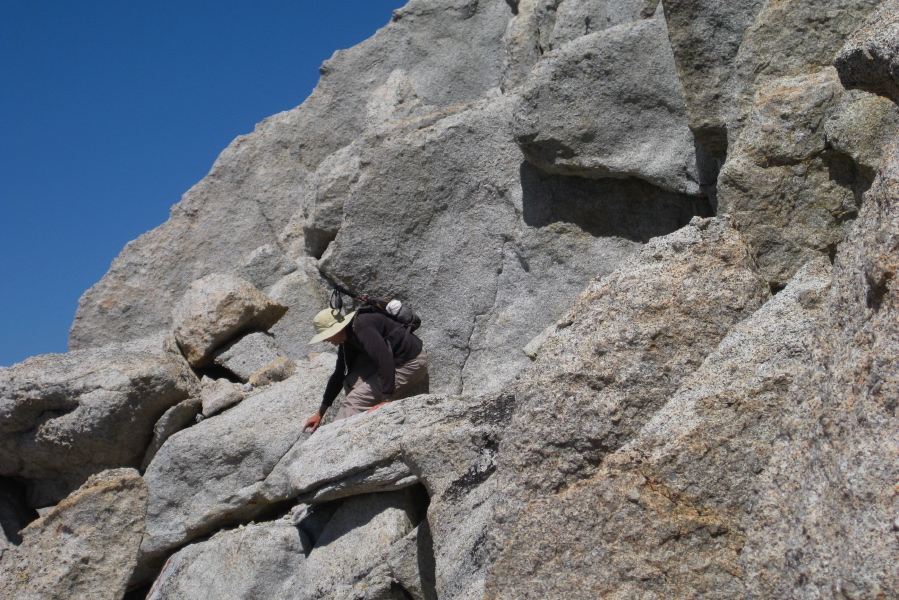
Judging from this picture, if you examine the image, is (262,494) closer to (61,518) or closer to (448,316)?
(61,518)

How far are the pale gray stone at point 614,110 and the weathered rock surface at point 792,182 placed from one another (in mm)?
2791

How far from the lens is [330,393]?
9555mm

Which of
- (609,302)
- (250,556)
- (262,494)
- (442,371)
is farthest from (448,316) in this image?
A: (609,302)

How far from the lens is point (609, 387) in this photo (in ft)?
15.4

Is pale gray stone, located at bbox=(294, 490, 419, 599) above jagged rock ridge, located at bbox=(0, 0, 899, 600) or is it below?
below

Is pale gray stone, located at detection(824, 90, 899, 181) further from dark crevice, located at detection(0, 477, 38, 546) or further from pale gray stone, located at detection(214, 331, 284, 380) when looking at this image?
dark crevice, located at detection(0, 477, 38, 546)

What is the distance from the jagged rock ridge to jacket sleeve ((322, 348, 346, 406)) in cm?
47

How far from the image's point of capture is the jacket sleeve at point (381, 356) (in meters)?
9.09

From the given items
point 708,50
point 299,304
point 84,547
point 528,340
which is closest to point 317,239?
point 299,304

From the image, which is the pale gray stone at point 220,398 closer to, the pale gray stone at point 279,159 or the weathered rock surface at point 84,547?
the weathered rock surface at point 84,547

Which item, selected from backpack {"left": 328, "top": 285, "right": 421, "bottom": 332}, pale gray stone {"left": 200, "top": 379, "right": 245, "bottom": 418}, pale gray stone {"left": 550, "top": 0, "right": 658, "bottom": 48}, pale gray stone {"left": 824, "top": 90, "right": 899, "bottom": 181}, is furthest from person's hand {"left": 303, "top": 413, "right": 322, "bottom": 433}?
pale gray stone {"left": 550, "top": 0, "right": 658, "bottom": 48}

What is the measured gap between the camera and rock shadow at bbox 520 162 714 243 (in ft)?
32.7

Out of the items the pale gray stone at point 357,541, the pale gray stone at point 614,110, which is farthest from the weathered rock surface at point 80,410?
the pale gray stone at point 614,110

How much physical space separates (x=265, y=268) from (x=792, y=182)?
9.04 meters
